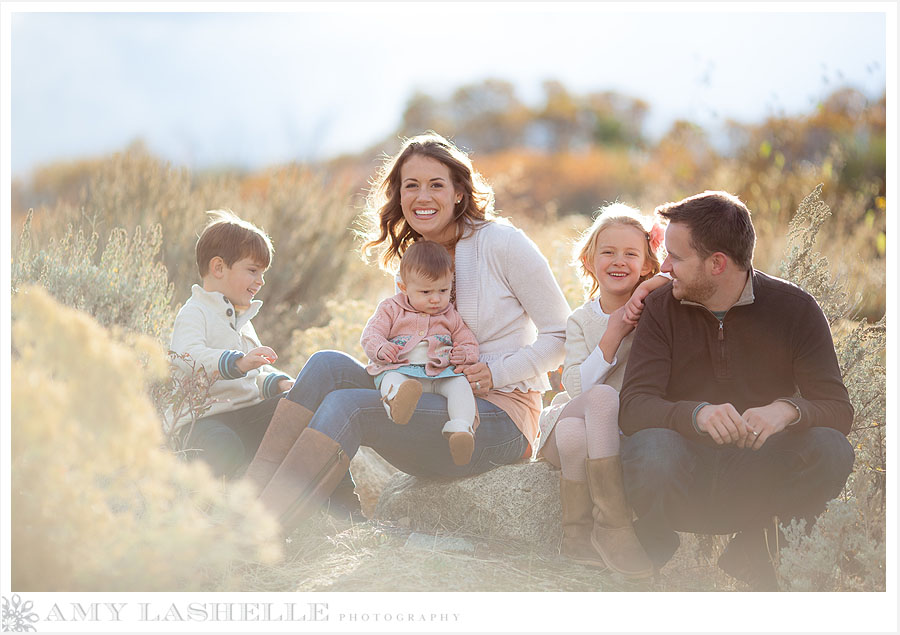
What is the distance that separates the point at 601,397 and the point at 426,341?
72cm

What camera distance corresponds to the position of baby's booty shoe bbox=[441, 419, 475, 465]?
310cm

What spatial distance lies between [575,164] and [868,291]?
51.6 feet

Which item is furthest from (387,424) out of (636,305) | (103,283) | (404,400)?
(103,283)

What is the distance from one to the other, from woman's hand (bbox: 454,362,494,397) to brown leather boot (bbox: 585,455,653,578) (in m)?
0.52

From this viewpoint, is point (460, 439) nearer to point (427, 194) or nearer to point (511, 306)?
point (511, 306)

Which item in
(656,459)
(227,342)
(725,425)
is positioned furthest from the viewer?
(227,342)

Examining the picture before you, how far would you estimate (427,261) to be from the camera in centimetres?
331

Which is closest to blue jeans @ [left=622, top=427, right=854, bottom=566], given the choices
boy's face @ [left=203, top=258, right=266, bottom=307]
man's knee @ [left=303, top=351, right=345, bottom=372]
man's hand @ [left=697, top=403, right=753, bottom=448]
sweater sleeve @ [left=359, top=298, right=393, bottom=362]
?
man's hand @ [left=697, top=403, right=753, bottom=448]

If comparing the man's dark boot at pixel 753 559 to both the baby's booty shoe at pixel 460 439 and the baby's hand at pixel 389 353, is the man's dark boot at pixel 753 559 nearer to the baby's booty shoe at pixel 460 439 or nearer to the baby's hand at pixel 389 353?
the baby's booty shoe at pixel 460 439

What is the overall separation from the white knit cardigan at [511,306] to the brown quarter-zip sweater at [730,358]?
426mm

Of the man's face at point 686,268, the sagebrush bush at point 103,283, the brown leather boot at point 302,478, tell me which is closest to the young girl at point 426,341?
the brown leather boot at point 302,478

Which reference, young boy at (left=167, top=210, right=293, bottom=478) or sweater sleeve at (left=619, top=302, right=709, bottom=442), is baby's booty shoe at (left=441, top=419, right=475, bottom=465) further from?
young boy at (left=167, top=210, right=293, bottom=478)

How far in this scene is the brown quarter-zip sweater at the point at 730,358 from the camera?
2.87 meters

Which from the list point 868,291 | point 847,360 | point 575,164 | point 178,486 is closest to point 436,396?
point 178,486
